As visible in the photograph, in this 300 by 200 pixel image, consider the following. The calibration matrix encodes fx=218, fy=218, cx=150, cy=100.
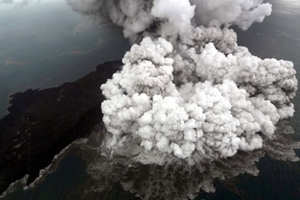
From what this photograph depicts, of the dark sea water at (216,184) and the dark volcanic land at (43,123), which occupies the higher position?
the dark volcanic land at (43,123)

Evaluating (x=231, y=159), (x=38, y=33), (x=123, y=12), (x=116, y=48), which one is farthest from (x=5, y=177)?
(x=38, y=33)

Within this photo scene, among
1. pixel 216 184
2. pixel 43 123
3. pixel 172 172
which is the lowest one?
pixel 216 184

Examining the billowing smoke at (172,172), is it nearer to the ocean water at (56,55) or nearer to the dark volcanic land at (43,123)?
the dark volcanic land at (43,123)

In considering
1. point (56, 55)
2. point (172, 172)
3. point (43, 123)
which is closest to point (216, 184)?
point (172, 172)

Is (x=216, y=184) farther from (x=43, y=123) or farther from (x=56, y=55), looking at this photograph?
(x=56, y=55)

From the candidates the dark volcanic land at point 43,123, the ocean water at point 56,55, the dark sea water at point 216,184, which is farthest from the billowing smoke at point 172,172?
the ocean water at point 56,55

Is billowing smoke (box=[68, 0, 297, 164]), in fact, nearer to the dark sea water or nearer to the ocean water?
the dark sea water

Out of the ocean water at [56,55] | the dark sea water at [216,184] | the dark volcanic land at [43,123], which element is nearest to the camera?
the dark sea water at [216,184]

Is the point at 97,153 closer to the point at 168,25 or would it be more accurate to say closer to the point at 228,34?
the point at 168,25

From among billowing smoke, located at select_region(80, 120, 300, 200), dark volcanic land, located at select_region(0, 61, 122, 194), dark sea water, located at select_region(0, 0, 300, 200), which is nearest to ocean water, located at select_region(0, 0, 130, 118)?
dark volcanic land, located at select_region(0, 61, 122, 194)
